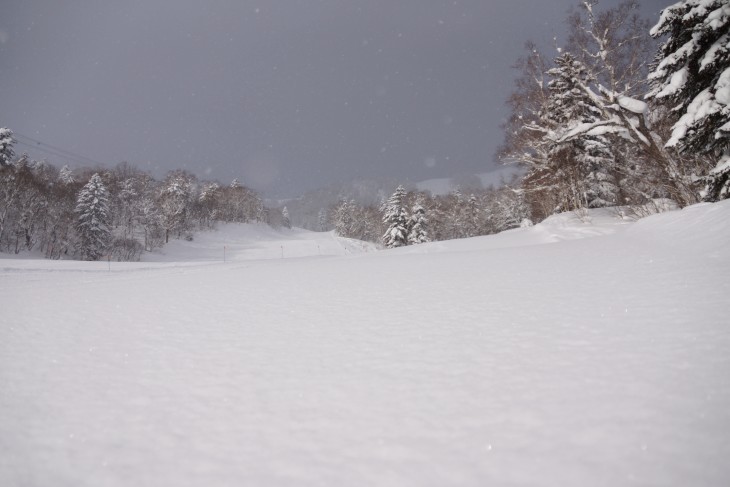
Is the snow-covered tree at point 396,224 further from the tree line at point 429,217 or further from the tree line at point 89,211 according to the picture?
the tree line at point 89,211

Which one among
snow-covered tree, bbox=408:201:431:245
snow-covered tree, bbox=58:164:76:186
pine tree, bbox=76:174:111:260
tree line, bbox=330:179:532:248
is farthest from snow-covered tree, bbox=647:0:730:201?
snow-covered tree, bbox=58:164:76:186

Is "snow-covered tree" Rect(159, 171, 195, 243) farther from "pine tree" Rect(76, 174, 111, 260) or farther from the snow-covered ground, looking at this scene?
the snow-covered ground

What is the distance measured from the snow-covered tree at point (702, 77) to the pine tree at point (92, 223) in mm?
45353

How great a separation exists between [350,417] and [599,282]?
4.65 meters

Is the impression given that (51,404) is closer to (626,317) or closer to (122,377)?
(122,377)

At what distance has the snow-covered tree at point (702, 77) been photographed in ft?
27.0

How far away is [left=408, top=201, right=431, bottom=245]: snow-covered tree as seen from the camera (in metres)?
39.4

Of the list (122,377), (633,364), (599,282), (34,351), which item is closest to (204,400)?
(122,377)

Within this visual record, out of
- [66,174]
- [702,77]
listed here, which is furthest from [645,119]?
[66,174]

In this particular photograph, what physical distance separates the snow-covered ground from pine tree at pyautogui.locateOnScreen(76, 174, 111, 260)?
38.2 m

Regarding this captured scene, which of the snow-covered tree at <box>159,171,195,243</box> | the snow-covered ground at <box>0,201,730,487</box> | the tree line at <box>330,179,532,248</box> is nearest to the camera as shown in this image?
the snow-covered ground at <box>0,201,730,487</box>

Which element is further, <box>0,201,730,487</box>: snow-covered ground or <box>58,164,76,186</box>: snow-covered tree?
<box>58,164,76,186</box>: snow-covered tree

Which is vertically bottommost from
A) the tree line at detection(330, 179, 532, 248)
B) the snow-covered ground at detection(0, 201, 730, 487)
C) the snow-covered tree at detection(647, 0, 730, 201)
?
the snow-covered ground at detection(0, 201, 730, 487)

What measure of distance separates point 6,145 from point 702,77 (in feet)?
184
